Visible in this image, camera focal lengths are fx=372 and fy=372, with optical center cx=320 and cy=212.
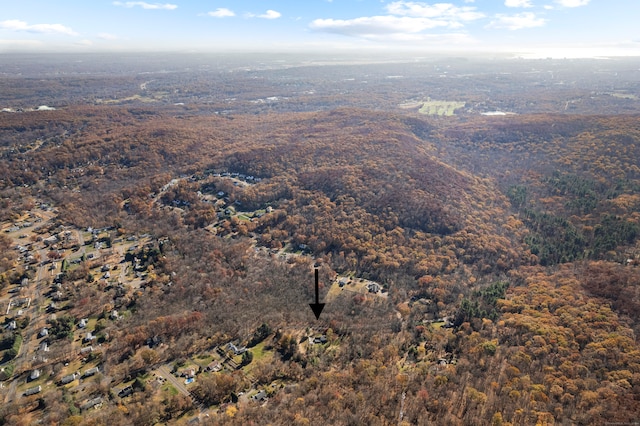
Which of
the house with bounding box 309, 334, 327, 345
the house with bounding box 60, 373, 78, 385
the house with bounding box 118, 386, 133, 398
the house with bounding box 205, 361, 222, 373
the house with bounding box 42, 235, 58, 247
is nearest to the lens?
the house with bounding box 118, 386, 133, 398

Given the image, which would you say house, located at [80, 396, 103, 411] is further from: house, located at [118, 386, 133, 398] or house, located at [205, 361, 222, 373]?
house, located at [205, 361, 222, 373]

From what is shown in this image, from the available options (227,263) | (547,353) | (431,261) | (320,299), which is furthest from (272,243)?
(547,353)

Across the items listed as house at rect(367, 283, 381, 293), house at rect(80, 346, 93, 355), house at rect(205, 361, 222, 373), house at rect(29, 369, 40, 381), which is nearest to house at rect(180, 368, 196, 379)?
house at rect(205, 361, 222, 373)

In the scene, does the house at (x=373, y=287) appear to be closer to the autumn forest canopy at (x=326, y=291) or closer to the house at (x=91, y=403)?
the autumn forest canopy at (x=326, y=291)

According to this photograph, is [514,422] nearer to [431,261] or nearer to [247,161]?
[431,261]

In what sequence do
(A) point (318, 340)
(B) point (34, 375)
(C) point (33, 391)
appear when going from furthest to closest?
1. (A) point (318, 340)
2. (B) point (34, 375)
3. (C) point (33, 391)

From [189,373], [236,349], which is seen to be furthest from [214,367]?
[236,349]

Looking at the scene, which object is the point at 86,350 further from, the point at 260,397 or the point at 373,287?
the point at 373,287
